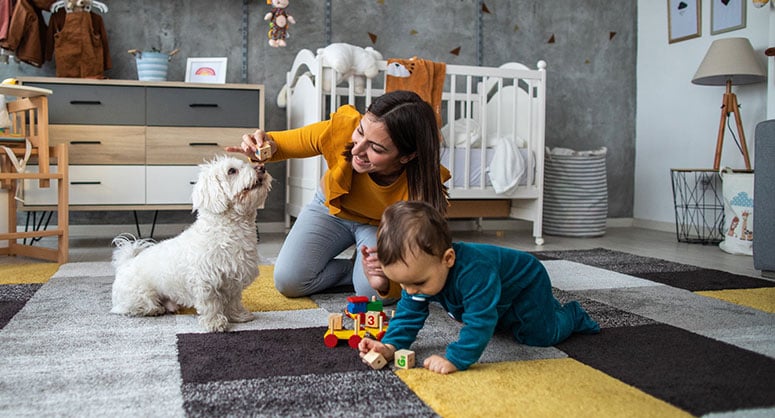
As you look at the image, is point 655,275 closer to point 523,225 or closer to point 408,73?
point 408,73

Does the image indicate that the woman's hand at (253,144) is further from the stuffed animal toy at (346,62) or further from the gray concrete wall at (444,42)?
the gray concrete wall at (444,42)

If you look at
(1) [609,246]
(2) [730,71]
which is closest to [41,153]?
(1) [609,246]

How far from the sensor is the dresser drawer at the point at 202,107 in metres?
3.43

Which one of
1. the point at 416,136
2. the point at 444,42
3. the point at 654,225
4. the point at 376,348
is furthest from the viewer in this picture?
the point at 654,225

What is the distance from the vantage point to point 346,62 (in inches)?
129

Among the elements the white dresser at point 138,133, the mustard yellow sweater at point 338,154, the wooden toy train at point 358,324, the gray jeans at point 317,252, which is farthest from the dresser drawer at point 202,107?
the wooden toy train at point 358,324

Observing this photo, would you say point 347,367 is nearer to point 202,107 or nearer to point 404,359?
point 404,359

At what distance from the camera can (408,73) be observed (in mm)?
3477

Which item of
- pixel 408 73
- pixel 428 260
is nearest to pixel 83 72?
pixel 408 73

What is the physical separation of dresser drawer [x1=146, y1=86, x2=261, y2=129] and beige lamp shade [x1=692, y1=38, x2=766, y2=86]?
264 cm

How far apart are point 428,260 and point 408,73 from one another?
238 centimetres

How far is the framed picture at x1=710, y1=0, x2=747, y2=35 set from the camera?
3977 millimetres

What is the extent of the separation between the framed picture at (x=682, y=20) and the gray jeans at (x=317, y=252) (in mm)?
3367

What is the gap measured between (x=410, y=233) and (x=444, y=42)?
3385 millimetres
